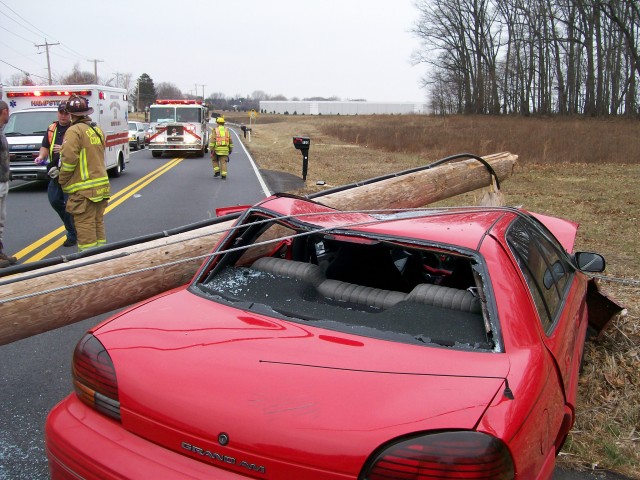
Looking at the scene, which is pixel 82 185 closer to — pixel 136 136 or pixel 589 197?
pixel 589 197

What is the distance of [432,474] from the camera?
5.59 feet

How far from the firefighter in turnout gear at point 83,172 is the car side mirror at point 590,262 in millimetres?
4867

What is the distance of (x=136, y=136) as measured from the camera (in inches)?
1268

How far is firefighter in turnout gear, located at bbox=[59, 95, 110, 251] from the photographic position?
20.5ft

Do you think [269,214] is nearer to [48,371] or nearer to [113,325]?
[113,325]

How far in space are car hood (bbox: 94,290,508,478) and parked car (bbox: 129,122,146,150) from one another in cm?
3123

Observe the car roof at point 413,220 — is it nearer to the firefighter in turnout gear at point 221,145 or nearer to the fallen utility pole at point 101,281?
the fallen utility pole at point 101,281

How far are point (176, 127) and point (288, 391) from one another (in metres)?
25.2

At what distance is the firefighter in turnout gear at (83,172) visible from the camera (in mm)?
6258

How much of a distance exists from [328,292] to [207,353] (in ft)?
2.86

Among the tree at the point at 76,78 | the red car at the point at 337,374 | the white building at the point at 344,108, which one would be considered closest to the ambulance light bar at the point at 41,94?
the red car at the point at 337,374

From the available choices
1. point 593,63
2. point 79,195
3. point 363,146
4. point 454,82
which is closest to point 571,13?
point 593,63

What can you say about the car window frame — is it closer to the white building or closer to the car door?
the car door

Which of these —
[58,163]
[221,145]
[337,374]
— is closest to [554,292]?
[337,374]
